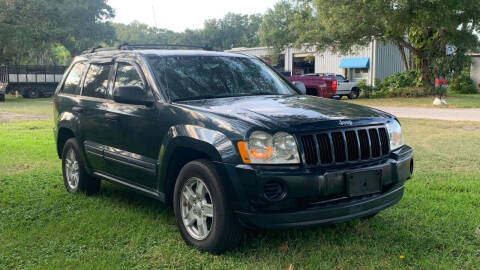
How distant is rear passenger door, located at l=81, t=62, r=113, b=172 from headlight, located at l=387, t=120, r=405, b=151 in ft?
9.16

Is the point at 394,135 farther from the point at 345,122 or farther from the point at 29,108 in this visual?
the point at 29,108

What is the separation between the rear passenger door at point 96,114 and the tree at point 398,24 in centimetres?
1926

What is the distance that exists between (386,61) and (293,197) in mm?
42098

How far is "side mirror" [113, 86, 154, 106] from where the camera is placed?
4.61m

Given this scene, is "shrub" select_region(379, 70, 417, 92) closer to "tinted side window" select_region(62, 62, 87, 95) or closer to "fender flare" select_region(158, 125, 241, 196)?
"tinted side window" select_region(62, 62, 87, 95)

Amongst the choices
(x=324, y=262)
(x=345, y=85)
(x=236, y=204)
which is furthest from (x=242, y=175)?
(x=345, y=85)

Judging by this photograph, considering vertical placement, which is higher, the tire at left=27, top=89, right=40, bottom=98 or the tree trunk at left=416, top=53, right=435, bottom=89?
the tree trunk at left=416, top=53, right=435, bottom=89

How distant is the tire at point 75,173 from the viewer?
593 centimetres

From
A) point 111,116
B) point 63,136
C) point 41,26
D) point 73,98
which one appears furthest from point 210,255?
point 41,26

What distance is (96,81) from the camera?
574 cm

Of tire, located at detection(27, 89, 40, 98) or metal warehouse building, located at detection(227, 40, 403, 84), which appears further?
metal warehouse building, located at detection(227, 40, 403, 84)

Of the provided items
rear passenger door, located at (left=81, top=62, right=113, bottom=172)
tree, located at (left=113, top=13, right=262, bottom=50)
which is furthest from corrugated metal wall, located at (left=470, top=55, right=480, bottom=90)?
tree, located at (left=113, top=13, right=262, bottom=50)

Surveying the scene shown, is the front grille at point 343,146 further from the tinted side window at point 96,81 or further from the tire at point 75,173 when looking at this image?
the tire at point 75,173

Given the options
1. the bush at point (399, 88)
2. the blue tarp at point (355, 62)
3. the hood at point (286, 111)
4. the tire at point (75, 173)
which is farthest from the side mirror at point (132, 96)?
the blue tarp at point (355, 62)
